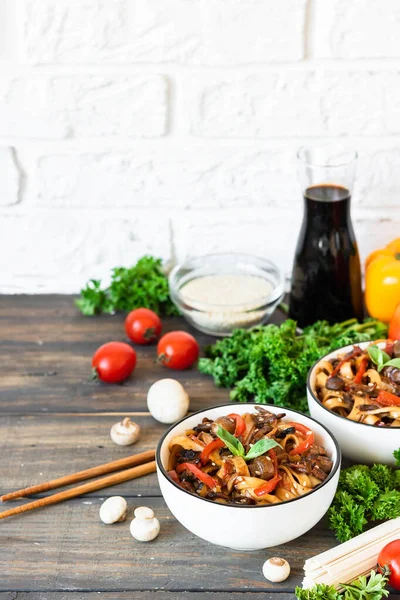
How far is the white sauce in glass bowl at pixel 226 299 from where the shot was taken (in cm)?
172

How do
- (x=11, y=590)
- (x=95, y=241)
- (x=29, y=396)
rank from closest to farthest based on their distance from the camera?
(x=11, y=590), (x=29, y=396), (x=95, y=241)

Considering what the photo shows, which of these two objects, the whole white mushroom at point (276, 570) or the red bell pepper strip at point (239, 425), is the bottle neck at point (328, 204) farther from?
the whole white mushroom at point (276, 570)

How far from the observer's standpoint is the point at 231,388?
1.58 metres

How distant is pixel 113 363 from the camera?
1592 millimetres

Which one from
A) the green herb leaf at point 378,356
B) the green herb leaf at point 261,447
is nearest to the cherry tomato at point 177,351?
the green herb leaf at point 378,356

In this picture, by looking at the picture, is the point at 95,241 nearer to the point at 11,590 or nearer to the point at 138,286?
the point at 138,286

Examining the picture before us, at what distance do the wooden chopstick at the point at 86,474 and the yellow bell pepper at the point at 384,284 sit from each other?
2.05 feet

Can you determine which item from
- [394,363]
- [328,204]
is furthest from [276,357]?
[328,204]

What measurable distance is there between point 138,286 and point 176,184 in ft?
0.83

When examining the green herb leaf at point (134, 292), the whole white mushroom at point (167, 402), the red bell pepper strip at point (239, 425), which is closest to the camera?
the red bell pepper strip at point (239, 425)

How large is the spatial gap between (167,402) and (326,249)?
477 mm

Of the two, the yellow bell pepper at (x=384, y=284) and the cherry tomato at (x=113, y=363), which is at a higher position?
the yellow bell pepper at (x=384, y=284)

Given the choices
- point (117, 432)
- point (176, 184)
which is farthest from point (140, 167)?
point (117, 432)

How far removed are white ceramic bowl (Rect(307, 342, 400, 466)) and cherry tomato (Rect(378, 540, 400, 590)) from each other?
0.63 feet
